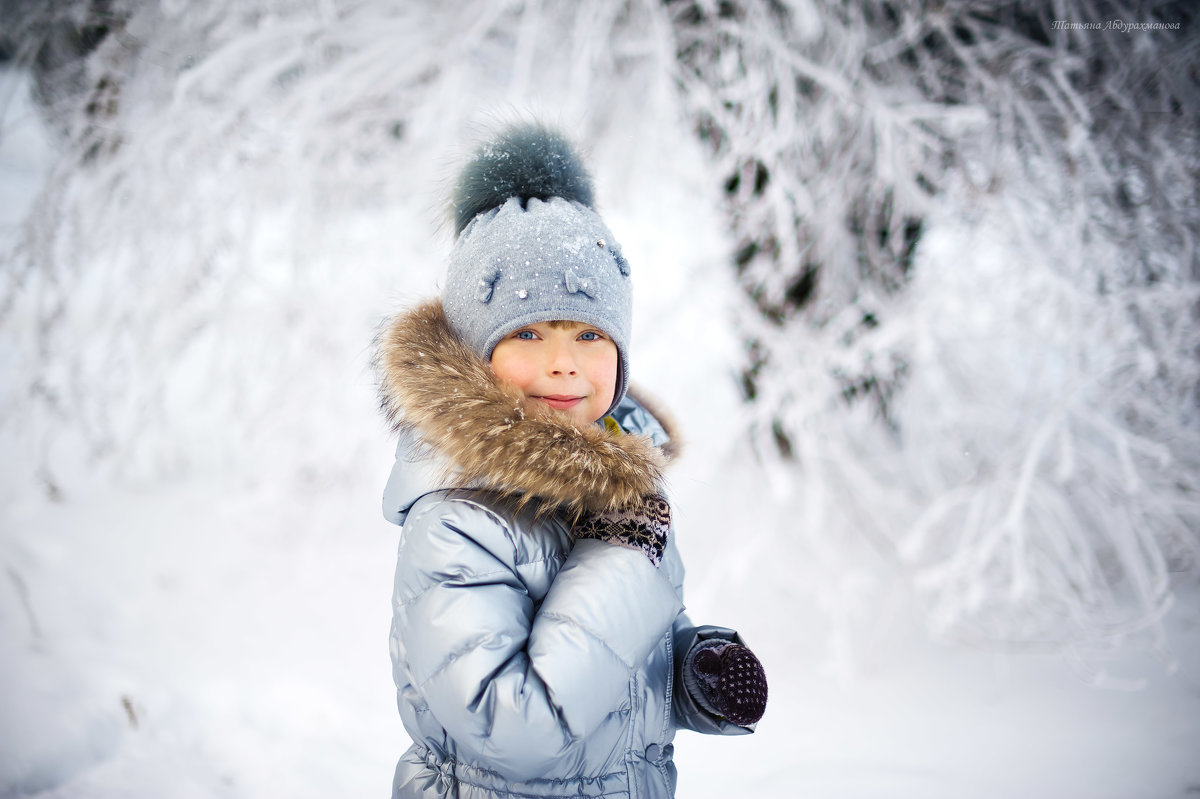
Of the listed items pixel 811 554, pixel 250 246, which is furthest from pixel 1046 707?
pixel 250 246

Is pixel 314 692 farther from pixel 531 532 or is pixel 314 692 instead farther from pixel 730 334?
pixel 730 334

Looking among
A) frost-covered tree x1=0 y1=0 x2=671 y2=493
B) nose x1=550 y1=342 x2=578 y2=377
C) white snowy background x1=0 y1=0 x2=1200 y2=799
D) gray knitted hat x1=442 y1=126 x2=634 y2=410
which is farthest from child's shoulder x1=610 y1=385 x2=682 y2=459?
frost-covered tree x1=0 y1=0 x2=671 y2=493

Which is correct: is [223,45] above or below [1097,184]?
above

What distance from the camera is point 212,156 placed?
244 centimetres

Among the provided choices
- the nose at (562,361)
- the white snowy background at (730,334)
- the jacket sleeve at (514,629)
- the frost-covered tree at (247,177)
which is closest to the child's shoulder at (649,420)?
the nose at (562,361)

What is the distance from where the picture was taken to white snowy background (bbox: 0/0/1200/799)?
2.19 m

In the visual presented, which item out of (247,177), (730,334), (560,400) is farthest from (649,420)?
(247,177)

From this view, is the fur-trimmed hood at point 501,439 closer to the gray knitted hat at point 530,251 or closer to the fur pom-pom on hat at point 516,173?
the gray knitted hat at point 530,251

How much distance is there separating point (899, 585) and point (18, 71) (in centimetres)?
370

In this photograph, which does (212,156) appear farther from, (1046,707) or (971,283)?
(1046,707)

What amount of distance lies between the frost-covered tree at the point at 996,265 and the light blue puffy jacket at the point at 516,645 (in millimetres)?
1525

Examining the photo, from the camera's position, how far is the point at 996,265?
2.62 meters

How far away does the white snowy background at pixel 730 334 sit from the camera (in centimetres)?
219

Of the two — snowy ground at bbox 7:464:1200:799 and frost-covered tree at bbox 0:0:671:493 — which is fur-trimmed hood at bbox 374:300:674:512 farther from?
snowy ground at bbox 7:464:1200:799
